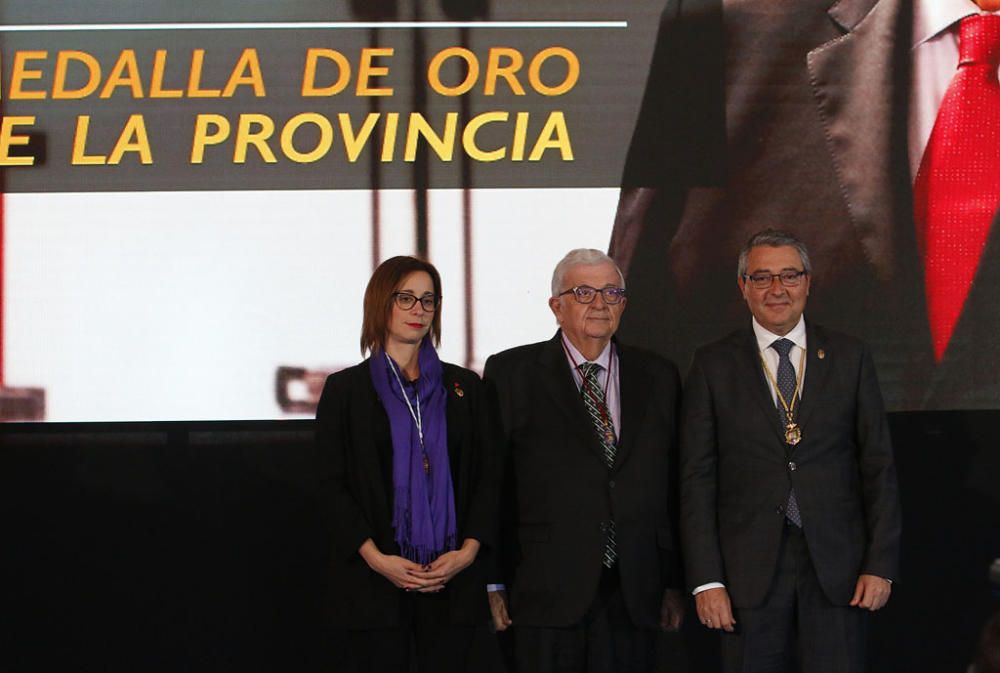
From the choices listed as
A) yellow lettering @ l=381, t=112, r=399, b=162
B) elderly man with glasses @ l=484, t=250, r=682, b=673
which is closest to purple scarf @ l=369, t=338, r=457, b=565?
elderly man with glasses @ l=484, t=250, r=682, b=673

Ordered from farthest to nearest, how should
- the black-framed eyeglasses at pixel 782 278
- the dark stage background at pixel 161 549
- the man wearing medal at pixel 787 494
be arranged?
the dark stage background at pixel 161 549, the black-framed eyeglasses at pixel 782 278, the man wearing medal at pixel 787 494

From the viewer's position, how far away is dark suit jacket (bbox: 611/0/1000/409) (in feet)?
13.0

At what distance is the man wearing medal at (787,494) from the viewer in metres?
2.89

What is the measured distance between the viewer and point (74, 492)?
12.8 feet

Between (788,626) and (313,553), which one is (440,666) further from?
(313,553)

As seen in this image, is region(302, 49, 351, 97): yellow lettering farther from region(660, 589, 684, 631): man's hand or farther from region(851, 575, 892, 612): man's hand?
region(851, 575, 892, 612): man's hand

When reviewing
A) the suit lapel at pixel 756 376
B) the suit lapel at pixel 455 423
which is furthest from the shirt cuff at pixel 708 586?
the suit lapel at pixel 455 423

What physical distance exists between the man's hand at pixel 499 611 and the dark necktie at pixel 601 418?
281 mm

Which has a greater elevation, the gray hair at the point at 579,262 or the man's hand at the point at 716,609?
the gray hair at the point at 579,262

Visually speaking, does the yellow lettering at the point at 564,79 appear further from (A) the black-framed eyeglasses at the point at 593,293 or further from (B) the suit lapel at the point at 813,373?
(B) the suit lapel at the point at 813,373

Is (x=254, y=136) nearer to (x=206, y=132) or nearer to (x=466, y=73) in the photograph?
(x=206, y=132)

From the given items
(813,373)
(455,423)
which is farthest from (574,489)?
(813,373)

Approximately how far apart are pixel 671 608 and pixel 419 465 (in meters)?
0.72

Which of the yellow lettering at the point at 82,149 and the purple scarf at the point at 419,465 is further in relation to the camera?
the yellow lettering at the point at 82,149
